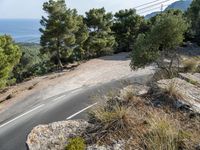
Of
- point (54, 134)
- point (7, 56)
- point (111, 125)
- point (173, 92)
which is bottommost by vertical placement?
point (7, 56)

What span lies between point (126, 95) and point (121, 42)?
3308 centimetres

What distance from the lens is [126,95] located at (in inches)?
355

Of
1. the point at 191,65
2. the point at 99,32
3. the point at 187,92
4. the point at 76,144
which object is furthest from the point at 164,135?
the point at 99,32

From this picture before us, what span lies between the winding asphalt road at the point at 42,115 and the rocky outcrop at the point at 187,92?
543 cm

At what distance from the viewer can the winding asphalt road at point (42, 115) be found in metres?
13.6

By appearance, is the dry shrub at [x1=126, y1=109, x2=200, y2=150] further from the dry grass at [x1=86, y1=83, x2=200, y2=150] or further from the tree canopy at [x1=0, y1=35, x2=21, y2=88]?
the tree canopy at [x1=0, y1=35, x2=21, y2=88]

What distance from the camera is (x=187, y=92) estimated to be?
944 centimetres

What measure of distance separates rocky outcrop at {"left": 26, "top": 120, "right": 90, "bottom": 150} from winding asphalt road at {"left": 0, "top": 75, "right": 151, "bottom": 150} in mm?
4376

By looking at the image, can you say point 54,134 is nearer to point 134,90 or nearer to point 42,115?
point 134,90

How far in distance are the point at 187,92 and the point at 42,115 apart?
894 centimetres

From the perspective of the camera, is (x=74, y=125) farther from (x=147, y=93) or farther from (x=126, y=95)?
(x=147, y=93)

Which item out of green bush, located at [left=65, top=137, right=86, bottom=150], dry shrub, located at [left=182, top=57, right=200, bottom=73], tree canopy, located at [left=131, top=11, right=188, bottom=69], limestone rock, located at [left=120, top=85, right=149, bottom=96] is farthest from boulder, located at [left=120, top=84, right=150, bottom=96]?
tree canopy, located at [left=131, top=11, right=188, bottom=69]

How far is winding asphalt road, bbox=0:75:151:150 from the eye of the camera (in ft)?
44.7

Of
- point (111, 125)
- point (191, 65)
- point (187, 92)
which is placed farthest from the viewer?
point (191, 65)
